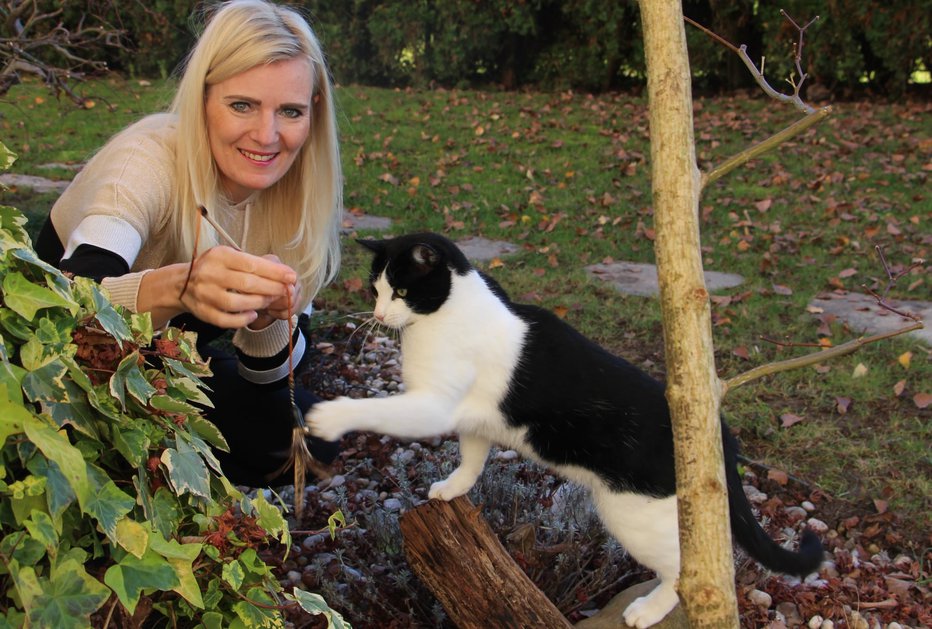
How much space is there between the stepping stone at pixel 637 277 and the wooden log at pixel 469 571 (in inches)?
119

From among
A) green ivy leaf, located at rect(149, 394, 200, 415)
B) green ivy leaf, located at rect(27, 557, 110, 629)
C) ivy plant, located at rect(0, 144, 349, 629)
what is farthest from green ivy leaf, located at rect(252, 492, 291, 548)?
green ivy leaf, located at rect(27, 557, 110, 629)

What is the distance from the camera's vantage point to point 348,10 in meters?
11.9

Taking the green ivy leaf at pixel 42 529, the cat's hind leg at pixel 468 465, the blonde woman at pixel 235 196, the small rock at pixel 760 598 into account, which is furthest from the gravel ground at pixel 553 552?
the green ivy leaf at pixel 42 529

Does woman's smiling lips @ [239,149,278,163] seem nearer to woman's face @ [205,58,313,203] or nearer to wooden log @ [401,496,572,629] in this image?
woman's face @ [205,58,313,203]

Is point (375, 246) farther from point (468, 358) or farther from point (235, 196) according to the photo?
point (235, 196)

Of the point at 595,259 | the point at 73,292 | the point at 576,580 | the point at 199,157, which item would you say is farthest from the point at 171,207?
the point at 595,259

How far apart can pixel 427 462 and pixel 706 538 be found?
5.71 ft

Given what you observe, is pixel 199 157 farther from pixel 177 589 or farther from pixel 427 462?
pixel 177 589

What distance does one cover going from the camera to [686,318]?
1.40 meters

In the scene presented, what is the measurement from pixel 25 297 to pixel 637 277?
4587 millimetres

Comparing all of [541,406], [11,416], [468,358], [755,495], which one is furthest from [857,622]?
Result: [11,416]

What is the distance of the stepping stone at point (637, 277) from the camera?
505 centimetres

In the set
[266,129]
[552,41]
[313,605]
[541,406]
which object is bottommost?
[541,406]

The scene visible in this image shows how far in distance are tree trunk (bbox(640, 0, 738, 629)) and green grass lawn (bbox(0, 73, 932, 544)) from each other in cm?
53
